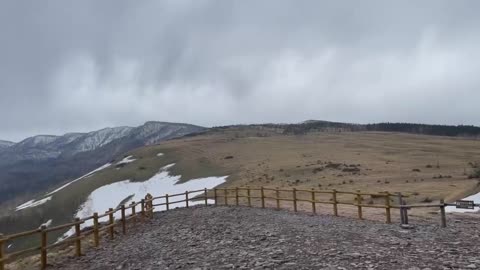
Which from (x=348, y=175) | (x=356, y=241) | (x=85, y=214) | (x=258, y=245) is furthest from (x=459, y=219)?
(x=85, y=214)

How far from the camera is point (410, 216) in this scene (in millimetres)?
23984

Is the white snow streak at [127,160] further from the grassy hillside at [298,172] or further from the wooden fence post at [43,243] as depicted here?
the wooden fence post at [43,243]

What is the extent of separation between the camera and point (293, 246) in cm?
1521

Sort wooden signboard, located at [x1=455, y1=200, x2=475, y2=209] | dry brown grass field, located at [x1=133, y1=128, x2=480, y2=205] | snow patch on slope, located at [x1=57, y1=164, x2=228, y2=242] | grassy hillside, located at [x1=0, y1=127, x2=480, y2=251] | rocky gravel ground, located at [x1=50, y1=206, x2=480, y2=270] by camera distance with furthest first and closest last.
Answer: snow patch on slope, located at [x1=57, y1=164, x2=228, y2=242], grassy hillside, located at [x1=0, y1=127, x2=480, y2=251], dry brown grass field, located at [x1=133, y1=128, x2=480, y2=205], wooden signboard, located at [x1=455, y1=200, x2=475, y2=209], rocky gravel ground, located at [x1=50, y1=206, x2=480, y2=270]

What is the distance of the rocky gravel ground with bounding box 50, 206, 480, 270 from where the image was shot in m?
12.8

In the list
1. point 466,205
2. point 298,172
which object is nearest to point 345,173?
point 298,172

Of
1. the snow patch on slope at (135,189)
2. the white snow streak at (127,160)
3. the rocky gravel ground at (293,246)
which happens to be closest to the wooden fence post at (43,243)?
the rocky gravel ground at (293,246)

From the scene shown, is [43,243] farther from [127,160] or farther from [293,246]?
[127,160]

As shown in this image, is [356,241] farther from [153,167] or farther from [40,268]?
[153,167]

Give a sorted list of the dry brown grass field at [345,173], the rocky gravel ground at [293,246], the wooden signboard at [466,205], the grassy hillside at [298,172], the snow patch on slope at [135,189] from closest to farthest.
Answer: the rocky gravel ground at [293,246]
the wooden signboard at [466,205]
the dry brown grass field at [345,173]
the grassy hillside at [298,172]
the snow patch on slope at [135,189]

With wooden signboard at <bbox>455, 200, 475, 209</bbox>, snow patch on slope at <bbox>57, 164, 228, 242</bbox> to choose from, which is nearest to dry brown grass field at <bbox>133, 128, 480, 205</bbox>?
snow patch on slope at <bbox>57, 164, 228, 242</bbox>

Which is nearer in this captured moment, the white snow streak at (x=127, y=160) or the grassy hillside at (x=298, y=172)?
the grassy hillside at (x=298, y=172)

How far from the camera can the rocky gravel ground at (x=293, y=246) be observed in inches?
504

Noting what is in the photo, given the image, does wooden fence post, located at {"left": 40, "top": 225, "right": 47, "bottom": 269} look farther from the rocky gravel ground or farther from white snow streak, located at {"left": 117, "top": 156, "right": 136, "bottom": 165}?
white snow streak, located at {"left": 117, "top": 156, "right": 136, "bottom": 165}
